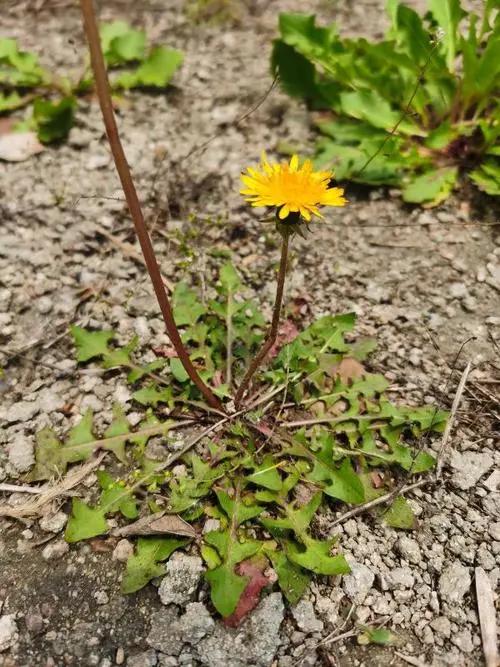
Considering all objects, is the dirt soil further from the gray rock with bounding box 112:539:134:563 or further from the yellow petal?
the yellow petal

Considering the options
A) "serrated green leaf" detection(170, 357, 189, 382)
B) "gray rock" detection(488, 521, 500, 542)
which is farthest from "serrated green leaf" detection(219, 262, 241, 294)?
"gray rock" detection(488, 521, 500, 542)

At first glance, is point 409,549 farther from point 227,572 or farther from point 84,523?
point 84,523

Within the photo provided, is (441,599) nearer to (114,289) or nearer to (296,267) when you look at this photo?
(296,267)

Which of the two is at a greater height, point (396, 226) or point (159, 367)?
point (396, 226)

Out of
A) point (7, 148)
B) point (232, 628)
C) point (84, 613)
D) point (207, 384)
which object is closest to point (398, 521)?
point (232, 628)

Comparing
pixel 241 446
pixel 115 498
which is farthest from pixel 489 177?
pixel 115 498

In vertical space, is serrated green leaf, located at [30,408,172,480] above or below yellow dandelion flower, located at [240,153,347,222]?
below

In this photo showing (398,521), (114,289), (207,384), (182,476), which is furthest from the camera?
(114,289)

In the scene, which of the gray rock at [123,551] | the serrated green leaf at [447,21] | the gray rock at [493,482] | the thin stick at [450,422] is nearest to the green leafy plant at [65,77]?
the serrated green leaf at [447,21]
